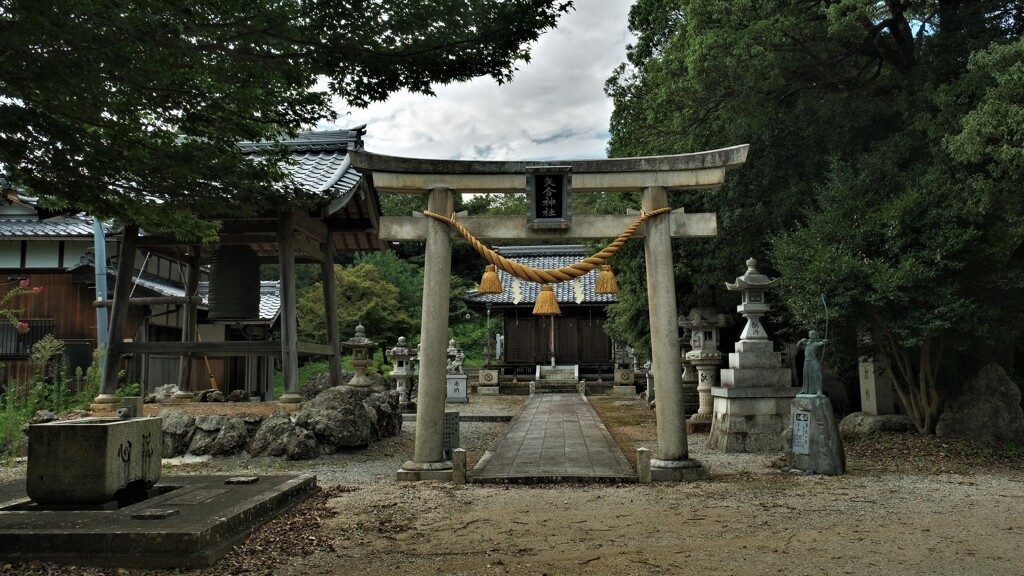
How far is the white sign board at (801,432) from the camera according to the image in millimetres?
7830

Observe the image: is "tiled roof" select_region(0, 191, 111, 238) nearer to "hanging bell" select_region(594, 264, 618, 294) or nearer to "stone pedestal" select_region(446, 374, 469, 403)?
"stone pedestal" select_region(446, 374, 469, 403)

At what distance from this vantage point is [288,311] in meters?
10.2

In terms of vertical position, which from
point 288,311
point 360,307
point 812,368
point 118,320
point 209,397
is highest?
point 360,307

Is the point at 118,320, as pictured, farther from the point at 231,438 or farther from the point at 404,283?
the point at 404,283

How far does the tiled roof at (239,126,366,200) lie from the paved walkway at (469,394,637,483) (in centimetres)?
446

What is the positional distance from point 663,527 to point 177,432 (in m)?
7.40

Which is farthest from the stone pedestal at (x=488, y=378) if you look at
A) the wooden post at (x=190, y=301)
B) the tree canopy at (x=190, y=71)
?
the tree canopy at (x=190, y=71)

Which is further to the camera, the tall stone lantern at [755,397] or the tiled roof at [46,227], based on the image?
the tiled roof at [46,227]

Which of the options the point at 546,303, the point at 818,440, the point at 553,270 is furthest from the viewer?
the point at 546,303

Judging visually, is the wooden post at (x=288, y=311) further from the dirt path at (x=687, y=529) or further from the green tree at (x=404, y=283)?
the green tree at (x=404, y=283)

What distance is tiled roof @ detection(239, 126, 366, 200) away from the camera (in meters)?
10.7

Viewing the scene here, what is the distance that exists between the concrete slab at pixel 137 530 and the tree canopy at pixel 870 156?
7.70 metres

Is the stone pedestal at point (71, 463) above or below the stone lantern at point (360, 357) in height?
below

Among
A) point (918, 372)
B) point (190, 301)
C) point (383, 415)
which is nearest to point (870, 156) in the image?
point (918, 372)
